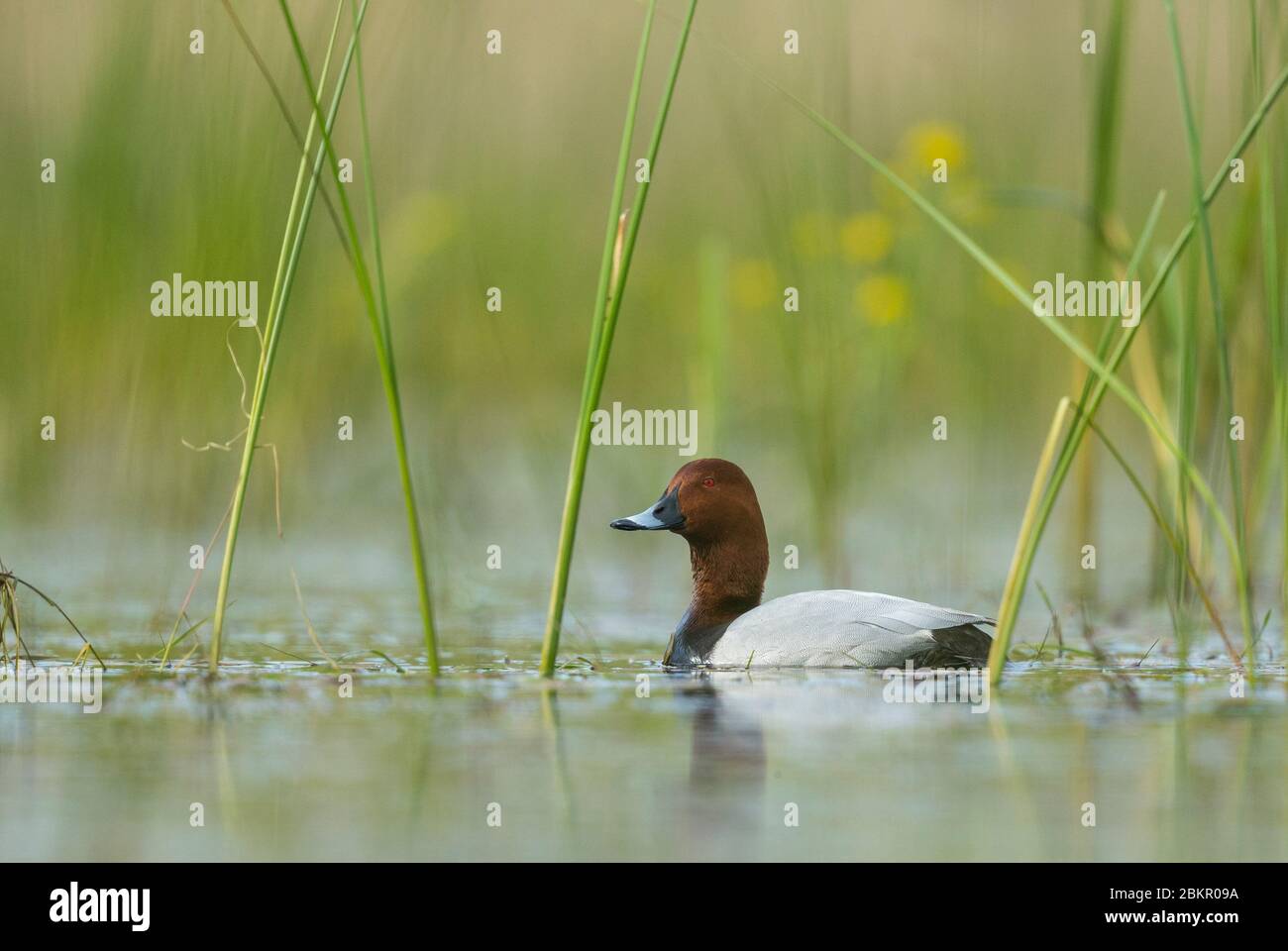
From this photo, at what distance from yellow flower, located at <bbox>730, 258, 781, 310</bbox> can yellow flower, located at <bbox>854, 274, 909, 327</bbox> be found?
1.70 ft

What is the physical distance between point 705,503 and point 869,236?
3.02 metres

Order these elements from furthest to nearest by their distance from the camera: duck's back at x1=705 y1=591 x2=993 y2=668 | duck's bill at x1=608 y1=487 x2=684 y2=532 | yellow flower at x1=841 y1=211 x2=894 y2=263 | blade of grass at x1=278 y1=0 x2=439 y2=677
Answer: yellow flower at x1=841 y1=211 x2=894 y2=263 → duck's bill at x1=608 y1=487 x2=684 y2=532 → duck's back at x1=705 y1=591 x2=993 y2=668 → blade of grass at x1=278 y1=0 x2=439 y2=677

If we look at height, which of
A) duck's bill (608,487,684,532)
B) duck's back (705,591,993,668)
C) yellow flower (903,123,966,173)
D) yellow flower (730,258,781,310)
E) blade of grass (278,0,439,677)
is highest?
yellow flower (903,123,966,173)

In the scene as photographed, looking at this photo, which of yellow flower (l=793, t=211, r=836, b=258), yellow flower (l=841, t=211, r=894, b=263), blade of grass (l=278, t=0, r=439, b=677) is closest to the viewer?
blade of grass (l=278, t=0, r=439, b=677)

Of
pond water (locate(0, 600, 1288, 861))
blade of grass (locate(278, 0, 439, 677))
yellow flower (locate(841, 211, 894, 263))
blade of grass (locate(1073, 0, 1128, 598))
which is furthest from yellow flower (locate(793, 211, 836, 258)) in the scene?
blade of grass (locate(278, 0, 439, 677))

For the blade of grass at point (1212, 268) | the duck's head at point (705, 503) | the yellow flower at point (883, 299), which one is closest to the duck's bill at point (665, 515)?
the duck's head at point (705, 503)

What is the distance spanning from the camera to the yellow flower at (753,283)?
10399 mm

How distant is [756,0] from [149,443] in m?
9.62

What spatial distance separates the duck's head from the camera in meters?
7.72

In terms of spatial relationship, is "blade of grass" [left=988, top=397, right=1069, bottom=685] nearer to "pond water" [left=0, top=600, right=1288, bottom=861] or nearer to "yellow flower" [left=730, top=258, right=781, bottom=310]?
"pond water" [left=0, top=600, right=1288, bottom=861]

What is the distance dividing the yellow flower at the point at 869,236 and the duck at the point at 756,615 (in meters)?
2.78

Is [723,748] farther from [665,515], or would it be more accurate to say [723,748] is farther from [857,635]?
[665,515]

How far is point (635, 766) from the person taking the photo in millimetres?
5242

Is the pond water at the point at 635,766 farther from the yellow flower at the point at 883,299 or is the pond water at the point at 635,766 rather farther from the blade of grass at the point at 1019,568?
the yellow flower at the point at 883,299
